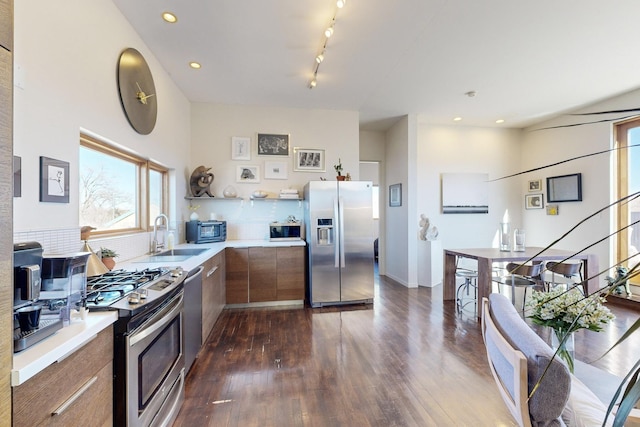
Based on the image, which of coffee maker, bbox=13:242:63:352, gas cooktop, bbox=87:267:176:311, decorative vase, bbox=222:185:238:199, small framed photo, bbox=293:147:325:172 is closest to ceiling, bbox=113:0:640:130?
small framed photo, bbox=293:147:325:172

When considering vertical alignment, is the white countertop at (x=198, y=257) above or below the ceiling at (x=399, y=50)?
below

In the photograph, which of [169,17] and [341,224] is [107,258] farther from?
[341,224]

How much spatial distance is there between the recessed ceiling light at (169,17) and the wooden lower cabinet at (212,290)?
2.11 m

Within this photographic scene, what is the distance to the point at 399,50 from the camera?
2.85m

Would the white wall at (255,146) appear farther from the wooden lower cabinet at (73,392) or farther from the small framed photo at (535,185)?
the small framed photo at (535,185)

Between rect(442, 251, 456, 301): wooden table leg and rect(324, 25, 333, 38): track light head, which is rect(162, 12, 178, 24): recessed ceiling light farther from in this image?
rect(442, 251, 456, 301): wooden table leg

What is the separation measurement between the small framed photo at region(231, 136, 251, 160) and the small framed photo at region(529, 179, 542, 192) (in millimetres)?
5193

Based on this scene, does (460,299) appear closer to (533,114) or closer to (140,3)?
(533,114)

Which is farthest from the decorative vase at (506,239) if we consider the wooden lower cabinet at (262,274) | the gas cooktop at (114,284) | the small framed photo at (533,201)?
the gas cooktop at (114,284)

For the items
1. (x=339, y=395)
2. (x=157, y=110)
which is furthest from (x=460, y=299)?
(x=157, y=110)

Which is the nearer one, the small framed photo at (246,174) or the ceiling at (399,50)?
the ceiling at (399,50)

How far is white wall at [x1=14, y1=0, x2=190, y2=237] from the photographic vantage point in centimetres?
138

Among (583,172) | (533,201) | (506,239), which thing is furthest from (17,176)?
(533,201)

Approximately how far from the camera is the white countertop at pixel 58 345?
2.63 ft
